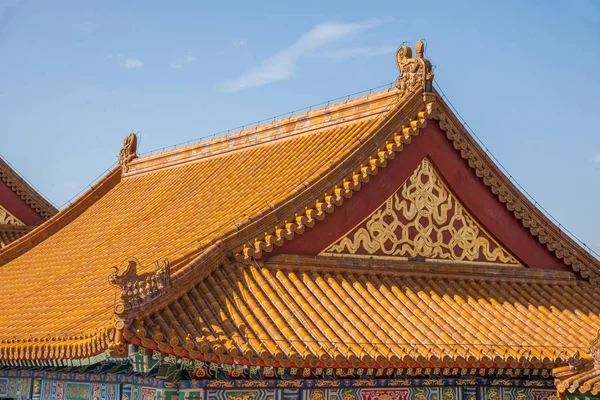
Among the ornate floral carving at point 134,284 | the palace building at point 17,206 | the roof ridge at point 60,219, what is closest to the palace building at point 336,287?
the ornate floral carving at point 134,284

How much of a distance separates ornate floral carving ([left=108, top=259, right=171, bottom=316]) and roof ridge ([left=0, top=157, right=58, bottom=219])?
1644cm

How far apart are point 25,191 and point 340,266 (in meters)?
15.5

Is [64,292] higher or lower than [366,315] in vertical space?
higher

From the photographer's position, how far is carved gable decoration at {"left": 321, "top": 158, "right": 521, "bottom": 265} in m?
12.7

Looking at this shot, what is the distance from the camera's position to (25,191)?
83.8ft

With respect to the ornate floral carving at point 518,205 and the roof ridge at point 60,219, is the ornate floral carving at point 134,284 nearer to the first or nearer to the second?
the ornate floral carving at point 518,205

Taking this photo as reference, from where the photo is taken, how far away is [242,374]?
10805 mm

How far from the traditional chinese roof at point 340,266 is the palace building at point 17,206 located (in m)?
8.81

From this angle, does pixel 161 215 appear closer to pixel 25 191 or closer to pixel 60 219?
pixel 60 219

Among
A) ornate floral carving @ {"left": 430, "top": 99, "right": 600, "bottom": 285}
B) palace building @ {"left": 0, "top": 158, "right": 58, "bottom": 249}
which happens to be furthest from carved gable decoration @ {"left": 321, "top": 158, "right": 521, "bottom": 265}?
→ palace building @ {"left": 0, "top": 158, "right": 58, "bottom": 249}

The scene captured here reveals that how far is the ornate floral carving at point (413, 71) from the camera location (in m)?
13.7

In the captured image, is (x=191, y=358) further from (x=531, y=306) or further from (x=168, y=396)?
(x=531, y=306)

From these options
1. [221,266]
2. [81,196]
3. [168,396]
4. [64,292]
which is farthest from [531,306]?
[81,196]

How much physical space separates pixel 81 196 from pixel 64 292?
7439mm
